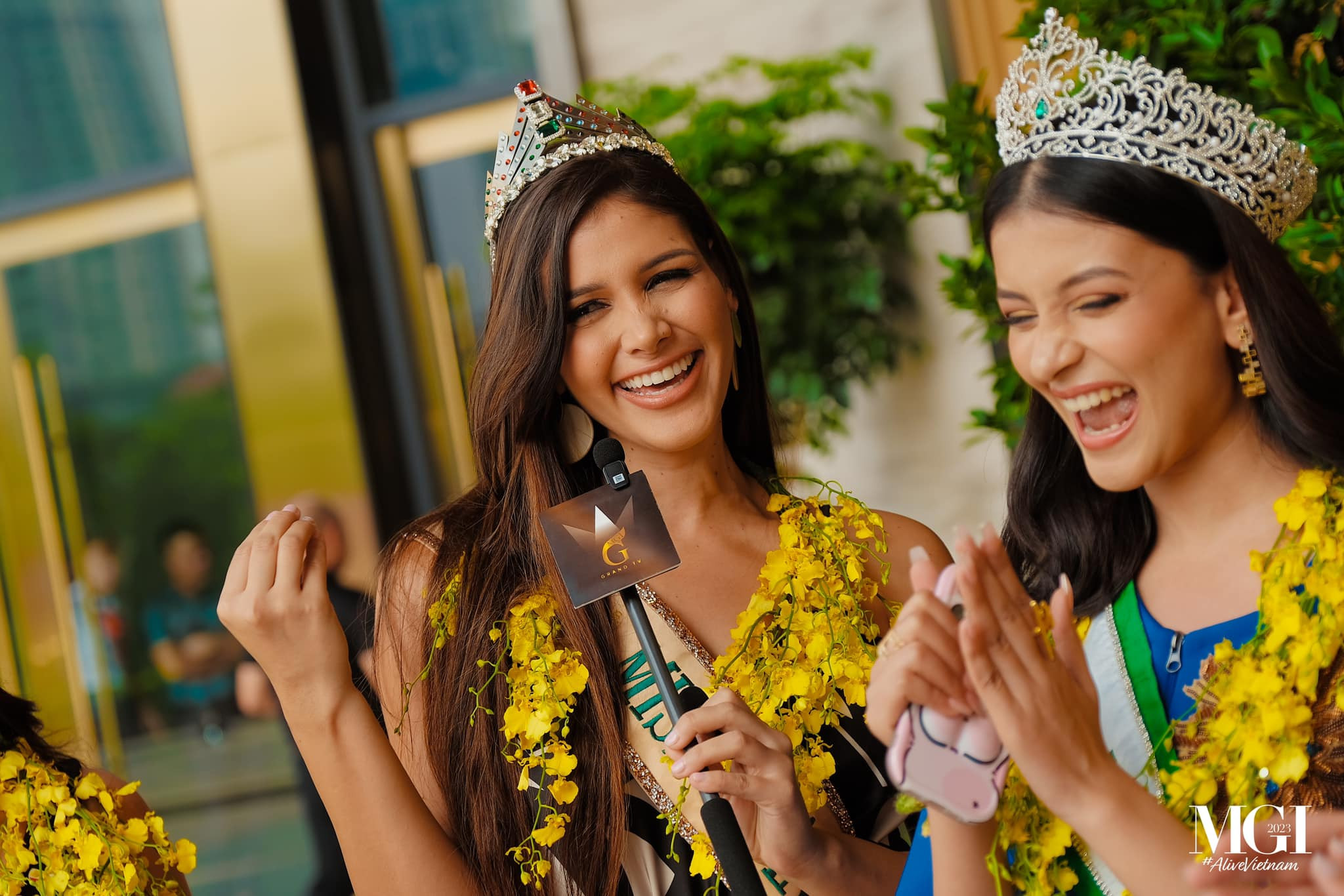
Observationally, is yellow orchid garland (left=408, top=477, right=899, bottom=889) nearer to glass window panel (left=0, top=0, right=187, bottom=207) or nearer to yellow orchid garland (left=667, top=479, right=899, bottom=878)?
yellow orchid garland (left=667, top=479, right=899, bottom=878)

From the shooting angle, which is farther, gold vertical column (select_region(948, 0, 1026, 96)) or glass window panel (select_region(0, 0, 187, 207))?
glass window panel (select_region(0, 0, 187, 207))

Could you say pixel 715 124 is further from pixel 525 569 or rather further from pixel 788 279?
pixel 525 569

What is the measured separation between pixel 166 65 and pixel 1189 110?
14.3ft

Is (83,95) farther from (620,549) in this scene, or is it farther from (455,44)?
(620,549)

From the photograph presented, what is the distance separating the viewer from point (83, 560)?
4.75 m

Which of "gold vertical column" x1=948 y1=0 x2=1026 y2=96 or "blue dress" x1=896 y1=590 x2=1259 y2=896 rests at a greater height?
"gold vertical column" x1=948 y1=0 x2=1026 y2=96

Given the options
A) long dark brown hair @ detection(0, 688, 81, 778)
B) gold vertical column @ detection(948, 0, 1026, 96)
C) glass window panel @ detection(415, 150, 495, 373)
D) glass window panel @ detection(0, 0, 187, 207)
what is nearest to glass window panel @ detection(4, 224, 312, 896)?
glass window panel @ detection(0, 0, 187, 207)

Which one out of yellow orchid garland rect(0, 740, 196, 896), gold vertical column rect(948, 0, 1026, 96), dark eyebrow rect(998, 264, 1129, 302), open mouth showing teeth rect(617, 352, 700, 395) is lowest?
yellow orchid garland rect(0, 740, 196, 896)

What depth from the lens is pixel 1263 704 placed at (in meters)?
1.10

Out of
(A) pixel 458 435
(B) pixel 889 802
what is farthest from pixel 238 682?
(B) pixel 889 802

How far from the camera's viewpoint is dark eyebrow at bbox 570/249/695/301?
5.26 feet

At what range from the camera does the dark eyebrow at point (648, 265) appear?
1604 millimetres

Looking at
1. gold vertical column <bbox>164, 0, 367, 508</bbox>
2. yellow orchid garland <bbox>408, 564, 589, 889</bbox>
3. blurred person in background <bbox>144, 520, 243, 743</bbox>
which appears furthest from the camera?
blurred person in background <bbox>144, 520, 243, 743</bbox>

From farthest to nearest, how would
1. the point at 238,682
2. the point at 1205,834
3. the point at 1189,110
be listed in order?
the point at 238,682 < the point at 1189,110 < the point at 1205,834
